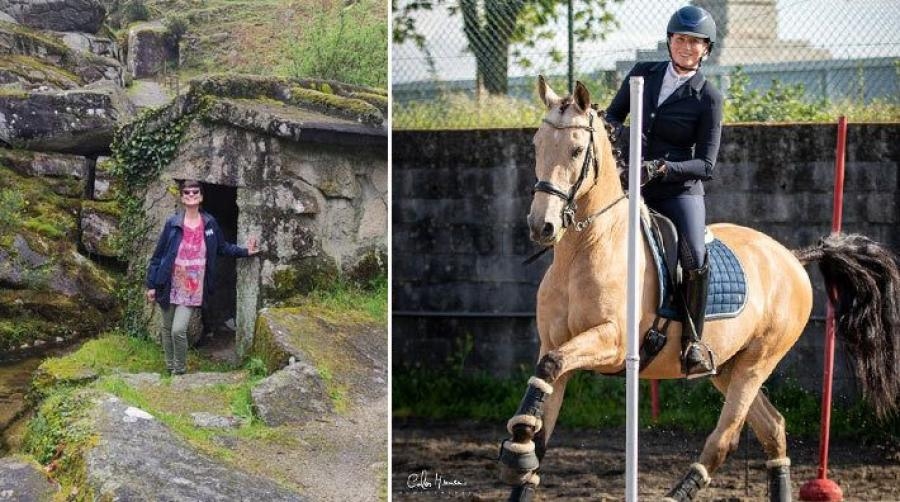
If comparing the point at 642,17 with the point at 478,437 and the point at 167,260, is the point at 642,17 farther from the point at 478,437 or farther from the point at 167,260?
the point at 167,260

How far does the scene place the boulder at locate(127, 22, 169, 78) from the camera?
7094 millimetres

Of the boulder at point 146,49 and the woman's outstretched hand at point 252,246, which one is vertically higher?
the boulder at point 146,49

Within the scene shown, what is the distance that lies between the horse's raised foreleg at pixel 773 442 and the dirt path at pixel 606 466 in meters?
1.32

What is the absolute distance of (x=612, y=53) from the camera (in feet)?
32.3

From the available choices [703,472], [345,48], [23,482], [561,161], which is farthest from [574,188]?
[23,482]

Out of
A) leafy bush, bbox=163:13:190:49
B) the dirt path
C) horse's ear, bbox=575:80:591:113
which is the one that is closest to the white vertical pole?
horse's ear, bbox=575:80:591:113

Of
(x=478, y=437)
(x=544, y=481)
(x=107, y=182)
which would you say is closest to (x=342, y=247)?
(x=107, y=182)

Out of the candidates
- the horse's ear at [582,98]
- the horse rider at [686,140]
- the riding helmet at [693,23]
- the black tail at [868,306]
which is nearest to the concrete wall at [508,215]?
the black tail at [868,306]

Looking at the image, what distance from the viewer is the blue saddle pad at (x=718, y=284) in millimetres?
6500

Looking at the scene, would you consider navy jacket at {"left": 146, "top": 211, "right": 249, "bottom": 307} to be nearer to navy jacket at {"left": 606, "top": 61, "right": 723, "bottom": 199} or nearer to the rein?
the rein

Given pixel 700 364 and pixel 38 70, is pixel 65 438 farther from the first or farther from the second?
pixel 700 364

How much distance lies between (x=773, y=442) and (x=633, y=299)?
1581 millimetres

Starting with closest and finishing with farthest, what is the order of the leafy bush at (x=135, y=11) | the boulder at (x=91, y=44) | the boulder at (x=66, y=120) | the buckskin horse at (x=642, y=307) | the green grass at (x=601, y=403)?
1. the buckskin horse at (x=642, y=307)
2. the boulder at (x=66, y=120)
3. the boulder at (x=91, y=44)
4. the leafy bush at (x=135, y=11)
5. the green grass at (x=601, y=403)

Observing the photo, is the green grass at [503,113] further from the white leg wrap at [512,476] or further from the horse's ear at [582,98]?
the white leg wrap at [512,476]
